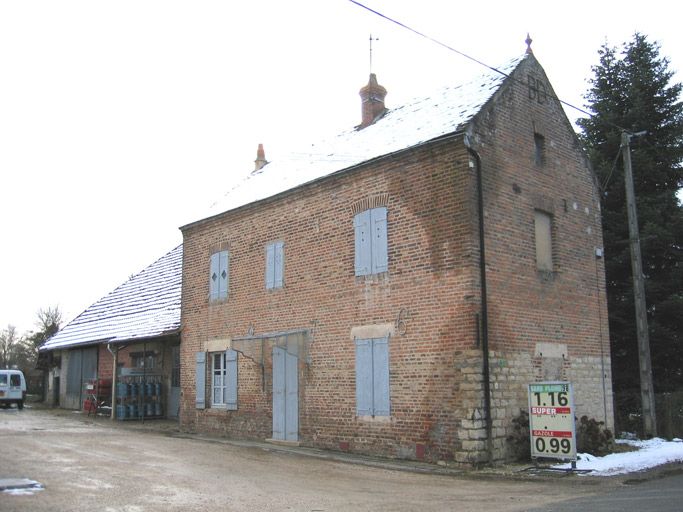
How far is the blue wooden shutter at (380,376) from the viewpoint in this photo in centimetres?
1409

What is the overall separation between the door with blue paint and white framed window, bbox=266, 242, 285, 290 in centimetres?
166

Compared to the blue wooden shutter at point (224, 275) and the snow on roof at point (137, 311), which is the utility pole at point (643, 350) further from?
the snow on roof at point (137, 311)

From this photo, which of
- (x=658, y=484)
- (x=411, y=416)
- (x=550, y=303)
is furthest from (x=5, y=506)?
(x=550, y=303)

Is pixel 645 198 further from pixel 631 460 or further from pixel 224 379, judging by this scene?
pixel 224 379

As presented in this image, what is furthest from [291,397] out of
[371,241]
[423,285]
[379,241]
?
[423,285]

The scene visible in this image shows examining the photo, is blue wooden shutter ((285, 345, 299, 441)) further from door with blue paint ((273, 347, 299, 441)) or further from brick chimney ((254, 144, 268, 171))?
brick chimney ((254, 144, 268, 171))

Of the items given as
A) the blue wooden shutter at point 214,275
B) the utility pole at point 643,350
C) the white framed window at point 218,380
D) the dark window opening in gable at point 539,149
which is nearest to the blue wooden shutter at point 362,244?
the dark window opening in gable at point 539,149

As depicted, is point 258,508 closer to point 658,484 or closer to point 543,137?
point 658,484

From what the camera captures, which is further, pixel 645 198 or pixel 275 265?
pixel 645 198

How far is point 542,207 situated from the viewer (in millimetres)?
15188

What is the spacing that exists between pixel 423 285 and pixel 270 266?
5.25 meters

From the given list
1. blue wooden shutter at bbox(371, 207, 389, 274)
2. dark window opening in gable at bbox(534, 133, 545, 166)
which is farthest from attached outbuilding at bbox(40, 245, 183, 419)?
dark window opening in gable at bbox(534, 133, 545, 166)

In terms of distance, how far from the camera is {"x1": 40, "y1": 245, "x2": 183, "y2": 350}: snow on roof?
24.5m

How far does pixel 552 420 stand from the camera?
1252 centimetres
